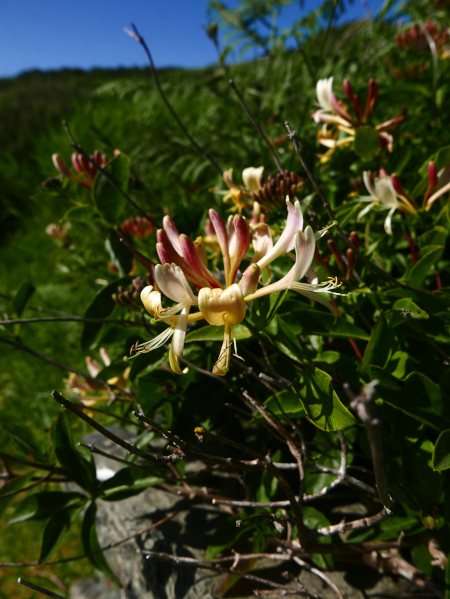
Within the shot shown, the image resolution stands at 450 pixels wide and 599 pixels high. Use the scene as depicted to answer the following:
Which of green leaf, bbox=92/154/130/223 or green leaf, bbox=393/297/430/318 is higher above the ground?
green leaf, bbox=92/154/130/223

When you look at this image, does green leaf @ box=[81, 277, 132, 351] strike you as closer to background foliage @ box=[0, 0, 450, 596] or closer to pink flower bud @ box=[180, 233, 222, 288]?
background foliage @ box=[0, 0, 450, 596]

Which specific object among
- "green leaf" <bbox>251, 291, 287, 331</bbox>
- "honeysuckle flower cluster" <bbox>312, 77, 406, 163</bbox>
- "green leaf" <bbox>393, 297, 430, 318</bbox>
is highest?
"honeysuckle flower cluster" <bbox>312, 77, 406, 163</bbox>

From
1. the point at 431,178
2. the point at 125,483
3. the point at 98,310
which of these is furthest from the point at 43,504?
the point at 431,178

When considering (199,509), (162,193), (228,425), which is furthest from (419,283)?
(162,193)

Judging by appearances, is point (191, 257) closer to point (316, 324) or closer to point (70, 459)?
point (316, 324)

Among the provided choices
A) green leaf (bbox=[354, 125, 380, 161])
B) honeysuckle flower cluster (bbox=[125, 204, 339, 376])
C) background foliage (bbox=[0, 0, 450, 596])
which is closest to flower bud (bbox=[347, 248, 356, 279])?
background foliage (bbox=[0, 0, 450, 596])

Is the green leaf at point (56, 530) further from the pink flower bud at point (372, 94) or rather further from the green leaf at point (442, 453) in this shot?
the pink flower bud at point (372, 94)
